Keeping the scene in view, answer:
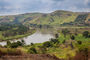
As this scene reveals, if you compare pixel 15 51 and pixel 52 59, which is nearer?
pixel 52 59

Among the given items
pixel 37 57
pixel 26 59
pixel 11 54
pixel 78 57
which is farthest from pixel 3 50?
pixel 78 57

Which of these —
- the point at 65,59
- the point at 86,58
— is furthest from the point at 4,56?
the point at 86,58

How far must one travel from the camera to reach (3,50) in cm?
2220

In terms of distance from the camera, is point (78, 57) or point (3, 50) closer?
point (78, 57)

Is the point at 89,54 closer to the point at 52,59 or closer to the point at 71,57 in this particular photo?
the point at 71,57

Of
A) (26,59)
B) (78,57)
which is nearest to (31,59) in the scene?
(26,59)

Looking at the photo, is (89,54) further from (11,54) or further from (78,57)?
(11,54)

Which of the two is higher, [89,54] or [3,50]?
[3,50]

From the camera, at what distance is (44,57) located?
21312 mm

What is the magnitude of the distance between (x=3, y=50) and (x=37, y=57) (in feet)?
20.2

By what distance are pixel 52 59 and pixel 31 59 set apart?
3427 mm

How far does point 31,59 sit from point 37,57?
1066 mm

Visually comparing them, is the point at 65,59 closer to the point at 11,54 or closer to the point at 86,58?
the point at 86,58

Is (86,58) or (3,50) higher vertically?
(3,50)
